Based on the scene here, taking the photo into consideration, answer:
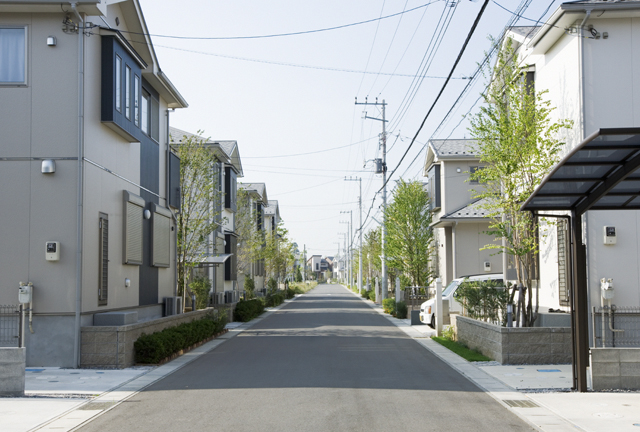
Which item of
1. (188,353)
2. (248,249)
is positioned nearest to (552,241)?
(188,353)

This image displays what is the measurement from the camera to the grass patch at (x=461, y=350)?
1442cm

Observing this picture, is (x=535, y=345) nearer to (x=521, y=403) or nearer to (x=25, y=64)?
(x=521, y=403)

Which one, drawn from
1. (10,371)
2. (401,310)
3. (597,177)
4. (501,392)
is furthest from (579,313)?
(401,310)

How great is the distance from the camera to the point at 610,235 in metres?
13.7

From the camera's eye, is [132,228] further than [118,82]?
Yes

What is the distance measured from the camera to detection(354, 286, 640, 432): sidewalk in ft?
26.9

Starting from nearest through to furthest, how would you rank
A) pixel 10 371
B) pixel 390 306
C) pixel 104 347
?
1. pixel 10 371
2. pixel 104 347
3. pixel 390 306

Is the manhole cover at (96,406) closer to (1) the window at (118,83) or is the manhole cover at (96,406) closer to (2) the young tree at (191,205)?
(1) the window at (118,83)

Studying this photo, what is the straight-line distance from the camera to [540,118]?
14914 millimetres

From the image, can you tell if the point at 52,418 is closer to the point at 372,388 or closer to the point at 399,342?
the point at 372,388

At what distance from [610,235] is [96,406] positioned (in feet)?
34.0

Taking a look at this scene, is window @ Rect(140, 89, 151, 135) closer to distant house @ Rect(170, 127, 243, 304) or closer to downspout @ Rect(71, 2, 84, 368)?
downspout @ Rect(71, 2, 84, 368)

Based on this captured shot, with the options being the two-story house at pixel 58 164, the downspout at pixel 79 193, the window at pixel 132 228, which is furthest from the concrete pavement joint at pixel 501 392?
the window at pixel 132 228

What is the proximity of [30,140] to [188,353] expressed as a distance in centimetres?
622
